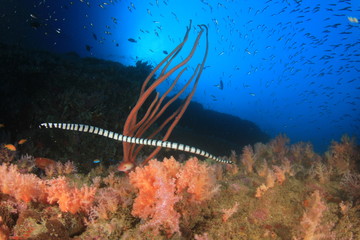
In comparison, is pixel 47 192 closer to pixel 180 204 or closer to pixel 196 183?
pixel 180 204

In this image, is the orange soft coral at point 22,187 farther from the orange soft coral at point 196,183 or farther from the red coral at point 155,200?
the orange soft coral at point 196,183

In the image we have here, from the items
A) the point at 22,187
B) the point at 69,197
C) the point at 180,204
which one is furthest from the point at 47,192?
the point at 180,204

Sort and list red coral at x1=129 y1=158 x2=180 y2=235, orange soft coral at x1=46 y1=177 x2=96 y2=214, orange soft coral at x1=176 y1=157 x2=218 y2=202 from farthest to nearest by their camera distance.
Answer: orange soft coral at x1=176 y1=157 x2=218 y2=202 → orange soft coral at x1=46 y1=177 x2=96 y2=214 → red coral at x1=129 y1=158 x2=180 y2=235

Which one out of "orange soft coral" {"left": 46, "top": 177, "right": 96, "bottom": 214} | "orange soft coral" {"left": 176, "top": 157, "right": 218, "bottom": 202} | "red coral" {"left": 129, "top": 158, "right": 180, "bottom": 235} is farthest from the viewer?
"orange soft coral" {"left": 176, "top": 157, "right": 218, "bottom": 202}

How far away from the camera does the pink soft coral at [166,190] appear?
2.07 meters

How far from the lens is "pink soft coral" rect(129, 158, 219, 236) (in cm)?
207

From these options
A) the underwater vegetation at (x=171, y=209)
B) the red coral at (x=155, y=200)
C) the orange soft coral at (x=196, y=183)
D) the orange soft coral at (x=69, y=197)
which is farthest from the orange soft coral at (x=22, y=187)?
the orange soft coral at (x=196, y=183)

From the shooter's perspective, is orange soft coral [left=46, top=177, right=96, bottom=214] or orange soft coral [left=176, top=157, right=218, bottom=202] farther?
orange soft coral [left=176, top=157, right=218, bottom=202]

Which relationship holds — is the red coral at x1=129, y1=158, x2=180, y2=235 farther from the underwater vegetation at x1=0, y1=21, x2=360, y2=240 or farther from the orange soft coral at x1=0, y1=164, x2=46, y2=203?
the orange soft coral at x1=0, y1=164, x2=46, y2=203

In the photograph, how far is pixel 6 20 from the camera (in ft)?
71.7

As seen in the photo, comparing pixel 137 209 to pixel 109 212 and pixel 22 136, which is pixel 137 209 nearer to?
pixel 109 212

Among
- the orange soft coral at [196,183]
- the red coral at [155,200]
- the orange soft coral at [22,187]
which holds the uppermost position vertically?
the orange soft coral at [196,183]

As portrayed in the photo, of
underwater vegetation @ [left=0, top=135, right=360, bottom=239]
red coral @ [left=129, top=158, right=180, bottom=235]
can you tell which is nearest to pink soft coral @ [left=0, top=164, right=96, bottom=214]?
underwater vegetation @ [left=0, top=135, right=360, bottom=239]

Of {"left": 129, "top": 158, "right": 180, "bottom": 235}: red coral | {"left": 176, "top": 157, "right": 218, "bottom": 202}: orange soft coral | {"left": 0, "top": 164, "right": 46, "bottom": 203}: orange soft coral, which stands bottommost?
{"left": 0, "top": 164, "right": 46, "bottom": 203}: orange soft coral
